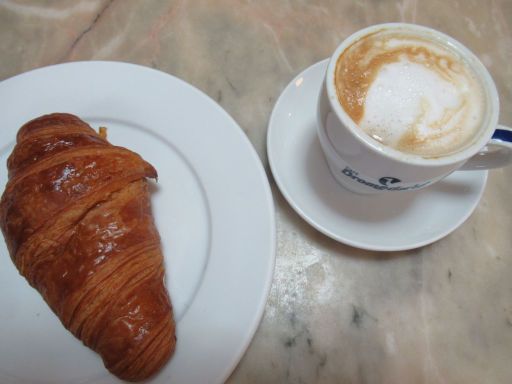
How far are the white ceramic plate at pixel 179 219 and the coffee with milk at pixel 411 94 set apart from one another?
246 mm

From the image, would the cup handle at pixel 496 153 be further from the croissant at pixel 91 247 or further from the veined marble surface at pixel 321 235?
the croissant at pixel 91 247

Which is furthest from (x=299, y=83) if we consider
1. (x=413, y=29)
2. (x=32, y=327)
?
(x=32, y=327)

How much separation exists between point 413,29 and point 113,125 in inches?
26.5

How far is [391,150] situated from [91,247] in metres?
0.55

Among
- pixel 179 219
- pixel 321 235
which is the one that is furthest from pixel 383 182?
pixel 179 219

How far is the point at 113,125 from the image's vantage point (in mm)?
980

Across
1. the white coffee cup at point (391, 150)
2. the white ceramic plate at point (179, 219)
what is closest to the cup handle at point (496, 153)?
the white coffee cup at point (391, 150)

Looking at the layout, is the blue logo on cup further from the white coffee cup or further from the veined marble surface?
the veined marble surface

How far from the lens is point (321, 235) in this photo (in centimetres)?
97

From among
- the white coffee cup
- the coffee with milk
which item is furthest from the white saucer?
the coffee with milk

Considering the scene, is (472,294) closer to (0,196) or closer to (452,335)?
(452,335)

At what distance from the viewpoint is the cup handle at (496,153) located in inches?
31.1

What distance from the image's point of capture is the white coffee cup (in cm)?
73

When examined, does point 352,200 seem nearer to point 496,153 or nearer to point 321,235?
point 321,235
